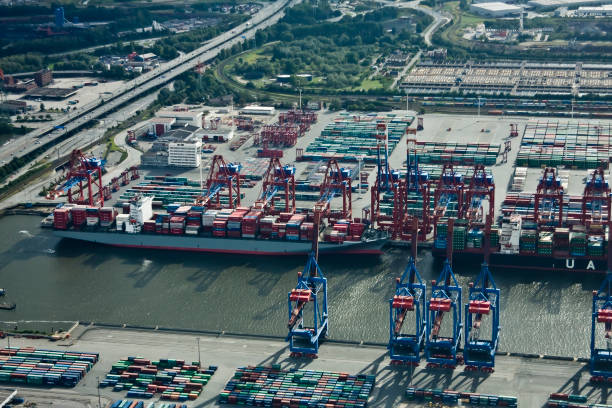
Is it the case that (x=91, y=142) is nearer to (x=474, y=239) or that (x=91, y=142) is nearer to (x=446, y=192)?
(x=446, y=192)

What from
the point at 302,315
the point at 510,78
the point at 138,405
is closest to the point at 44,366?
the point at 138,405

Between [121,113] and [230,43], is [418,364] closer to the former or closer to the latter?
[121,113]

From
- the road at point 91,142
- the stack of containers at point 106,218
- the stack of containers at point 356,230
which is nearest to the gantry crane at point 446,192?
the stack of containers at point 356,230

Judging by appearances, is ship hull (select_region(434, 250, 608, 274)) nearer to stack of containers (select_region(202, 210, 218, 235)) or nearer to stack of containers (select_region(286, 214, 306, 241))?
stack of containers (select_region(286, 214, 306, 241))

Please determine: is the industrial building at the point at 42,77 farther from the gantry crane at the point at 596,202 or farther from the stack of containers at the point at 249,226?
the gantry crane at the point at 596,202

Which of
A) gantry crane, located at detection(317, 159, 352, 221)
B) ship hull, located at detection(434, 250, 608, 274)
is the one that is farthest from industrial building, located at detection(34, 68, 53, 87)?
ship hull, located at detection(434, 250, 608, 274)
